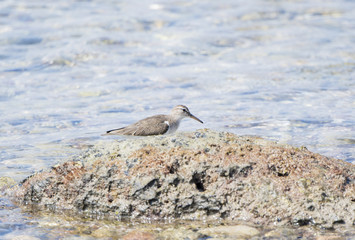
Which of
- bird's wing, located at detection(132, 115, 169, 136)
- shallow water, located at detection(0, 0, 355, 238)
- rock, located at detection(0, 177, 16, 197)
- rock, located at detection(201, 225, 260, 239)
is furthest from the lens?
shallow water, located at detection(0, 0, 355, 238)

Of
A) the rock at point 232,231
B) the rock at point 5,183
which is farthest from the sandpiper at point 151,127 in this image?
the rock at point 232,231

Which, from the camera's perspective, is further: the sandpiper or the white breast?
the white breast

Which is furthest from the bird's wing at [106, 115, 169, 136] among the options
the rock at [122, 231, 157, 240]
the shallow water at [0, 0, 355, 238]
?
the rock at [122, 231, 157, 240]

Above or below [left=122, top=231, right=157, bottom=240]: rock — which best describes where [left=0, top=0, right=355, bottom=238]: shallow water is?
above

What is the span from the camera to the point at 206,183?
638 centimetres

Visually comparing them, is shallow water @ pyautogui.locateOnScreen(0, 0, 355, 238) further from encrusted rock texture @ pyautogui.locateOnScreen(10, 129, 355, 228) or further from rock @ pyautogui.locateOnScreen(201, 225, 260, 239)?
Result: rock @ pyautogui.locateOnScreen(201, 225, 260, 239)

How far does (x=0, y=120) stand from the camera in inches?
500

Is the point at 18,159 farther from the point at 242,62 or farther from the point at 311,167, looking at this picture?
the point at 242,62

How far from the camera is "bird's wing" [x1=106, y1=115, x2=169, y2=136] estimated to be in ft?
32.5

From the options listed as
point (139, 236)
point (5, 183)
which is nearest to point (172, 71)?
point (5, 183)

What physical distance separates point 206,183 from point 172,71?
1077 cm

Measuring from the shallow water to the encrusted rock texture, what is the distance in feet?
3.66

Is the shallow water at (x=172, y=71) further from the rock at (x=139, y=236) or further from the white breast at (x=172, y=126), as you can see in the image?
the rock at (x=139, y=236)

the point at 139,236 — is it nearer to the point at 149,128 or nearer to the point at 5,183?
the point at 5,183
